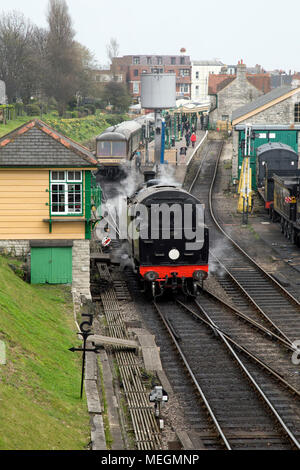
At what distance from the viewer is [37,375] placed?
1338 cm

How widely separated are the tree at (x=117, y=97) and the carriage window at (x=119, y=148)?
54794mm

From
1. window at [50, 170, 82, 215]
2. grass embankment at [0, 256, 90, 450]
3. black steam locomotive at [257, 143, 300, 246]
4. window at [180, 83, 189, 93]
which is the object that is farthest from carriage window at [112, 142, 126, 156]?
window at [180, 83, 189, 93]

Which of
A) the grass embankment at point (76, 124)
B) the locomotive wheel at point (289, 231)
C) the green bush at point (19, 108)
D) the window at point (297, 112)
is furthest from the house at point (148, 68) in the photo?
the locomotive wheel at point (289, 231)

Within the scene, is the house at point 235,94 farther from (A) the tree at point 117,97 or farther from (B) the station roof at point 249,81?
(A) the tree at point 117,97

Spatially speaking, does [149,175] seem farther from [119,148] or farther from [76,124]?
[76,124]

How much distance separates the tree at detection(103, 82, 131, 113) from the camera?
341ft

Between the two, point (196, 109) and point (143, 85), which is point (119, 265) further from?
point (196, 109)

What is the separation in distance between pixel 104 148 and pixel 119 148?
110 centimetres

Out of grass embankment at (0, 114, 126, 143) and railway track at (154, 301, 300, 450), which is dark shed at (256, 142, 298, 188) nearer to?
railway track at (154, 301, 300, 450)

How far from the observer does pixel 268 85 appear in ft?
302

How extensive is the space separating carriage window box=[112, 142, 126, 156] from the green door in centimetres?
2892

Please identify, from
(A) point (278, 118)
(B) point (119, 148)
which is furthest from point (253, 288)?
(A) point (278, 118)

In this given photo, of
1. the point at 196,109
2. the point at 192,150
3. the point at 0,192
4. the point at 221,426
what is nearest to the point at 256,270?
the point at 0,192

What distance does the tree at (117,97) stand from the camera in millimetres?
104062
